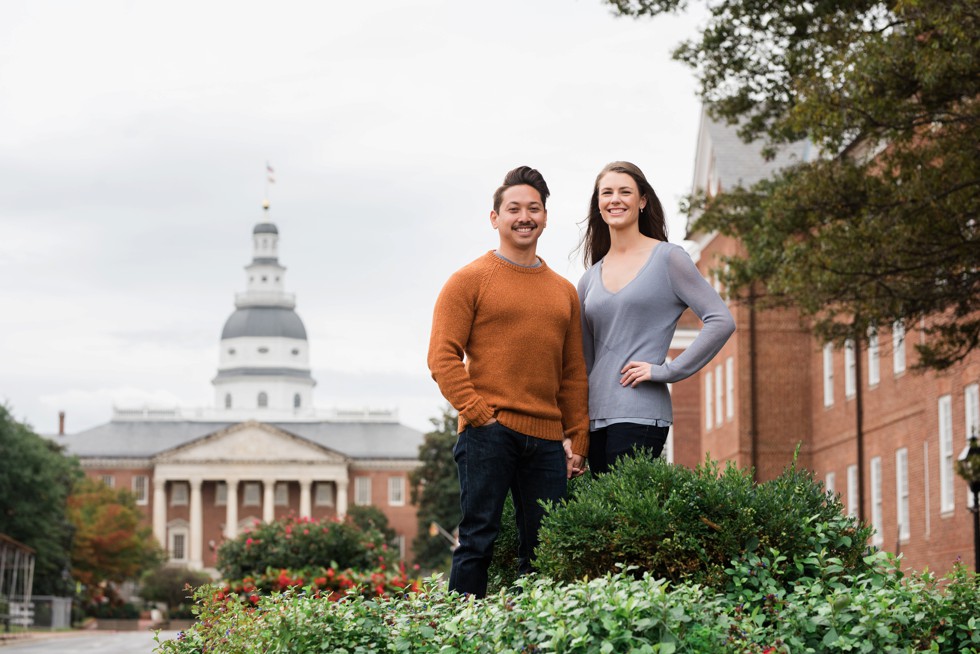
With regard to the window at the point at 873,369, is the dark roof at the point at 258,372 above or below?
above

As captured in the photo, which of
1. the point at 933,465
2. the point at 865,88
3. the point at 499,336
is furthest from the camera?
the point at 933,465

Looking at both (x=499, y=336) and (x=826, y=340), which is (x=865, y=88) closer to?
(x=826, y=340)

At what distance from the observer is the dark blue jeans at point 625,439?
6797 mm

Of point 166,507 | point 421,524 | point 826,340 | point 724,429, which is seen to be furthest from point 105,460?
point 826,340

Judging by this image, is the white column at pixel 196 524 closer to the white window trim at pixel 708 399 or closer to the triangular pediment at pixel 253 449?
the triangular pediment at pixel 253 449

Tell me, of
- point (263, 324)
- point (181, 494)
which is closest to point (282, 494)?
point (181, 494)

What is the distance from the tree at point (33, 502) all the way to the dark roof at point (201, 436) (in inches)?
2079

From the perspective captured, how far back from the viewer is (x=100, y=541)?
85250 millimetres

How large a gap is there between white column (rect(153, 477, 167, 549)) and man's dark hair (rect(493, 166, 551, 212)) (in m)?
120

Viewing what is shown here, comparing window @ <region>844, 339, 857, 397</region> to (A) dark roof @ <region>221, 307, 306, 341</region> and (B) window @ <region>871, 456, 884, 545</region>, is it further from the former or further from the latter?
(A) dark roof @ <region>221, 307, 306, 341</region>

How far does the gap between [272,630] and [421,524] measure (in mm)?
81401

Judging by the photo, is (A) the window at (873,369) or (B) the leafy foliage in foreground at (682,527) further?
(A) the window at (873,369)

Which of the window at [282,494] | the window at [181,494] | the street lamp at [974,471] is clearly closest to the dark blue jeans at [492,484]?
the street lamp at [974,471]

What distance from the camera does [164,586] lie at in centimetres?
8931
